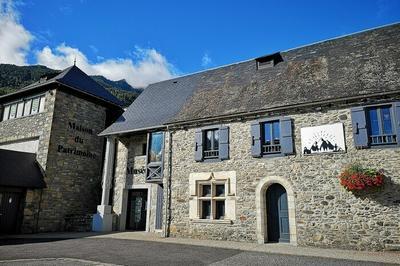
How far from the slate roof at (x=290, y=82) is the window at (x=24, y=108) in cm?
443

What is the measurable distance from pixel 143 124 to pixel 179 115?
227cm

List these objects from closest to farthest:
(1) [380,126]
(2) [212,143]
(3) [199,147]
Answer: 1. (1) [380,126]
2. (2) [212,143]
3. (3) [199,147]

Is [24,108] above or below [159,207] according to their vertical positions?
above

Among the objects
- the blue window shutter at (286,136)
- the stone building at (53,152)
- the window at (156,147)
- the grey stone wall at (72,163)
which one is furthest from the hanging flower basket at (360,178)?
the grey stone wall at (72,163)

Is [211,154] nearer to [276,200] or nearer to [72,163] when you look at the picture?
[276,200]

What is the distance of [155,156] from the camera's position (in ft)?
45.4

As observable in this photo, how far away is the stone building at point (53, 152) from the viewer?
14102 millimetres

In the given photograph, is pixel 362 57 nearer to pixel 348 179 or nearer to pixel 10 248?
pixel 348 179

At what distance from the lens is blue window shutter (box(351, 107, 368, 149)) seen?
9190 millimetres

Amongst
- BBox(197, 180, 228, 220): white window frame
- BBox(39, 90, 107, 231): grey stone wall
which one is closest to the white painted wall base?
BBox(39, 90, 107, 231): grey stone wall

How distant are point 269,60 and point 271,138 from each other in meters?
4.90

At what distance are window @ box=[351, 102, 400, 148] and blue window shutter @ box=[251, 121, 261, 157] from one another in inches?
123

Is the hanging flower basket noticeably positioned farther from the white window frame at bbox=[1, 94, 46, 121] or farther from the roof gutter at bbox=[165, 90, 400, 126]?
the white window frame at bbox=[1, 94, 46, 121]

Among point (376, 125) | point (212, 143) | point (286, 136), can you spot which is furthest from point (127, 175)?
point (376, 125)
